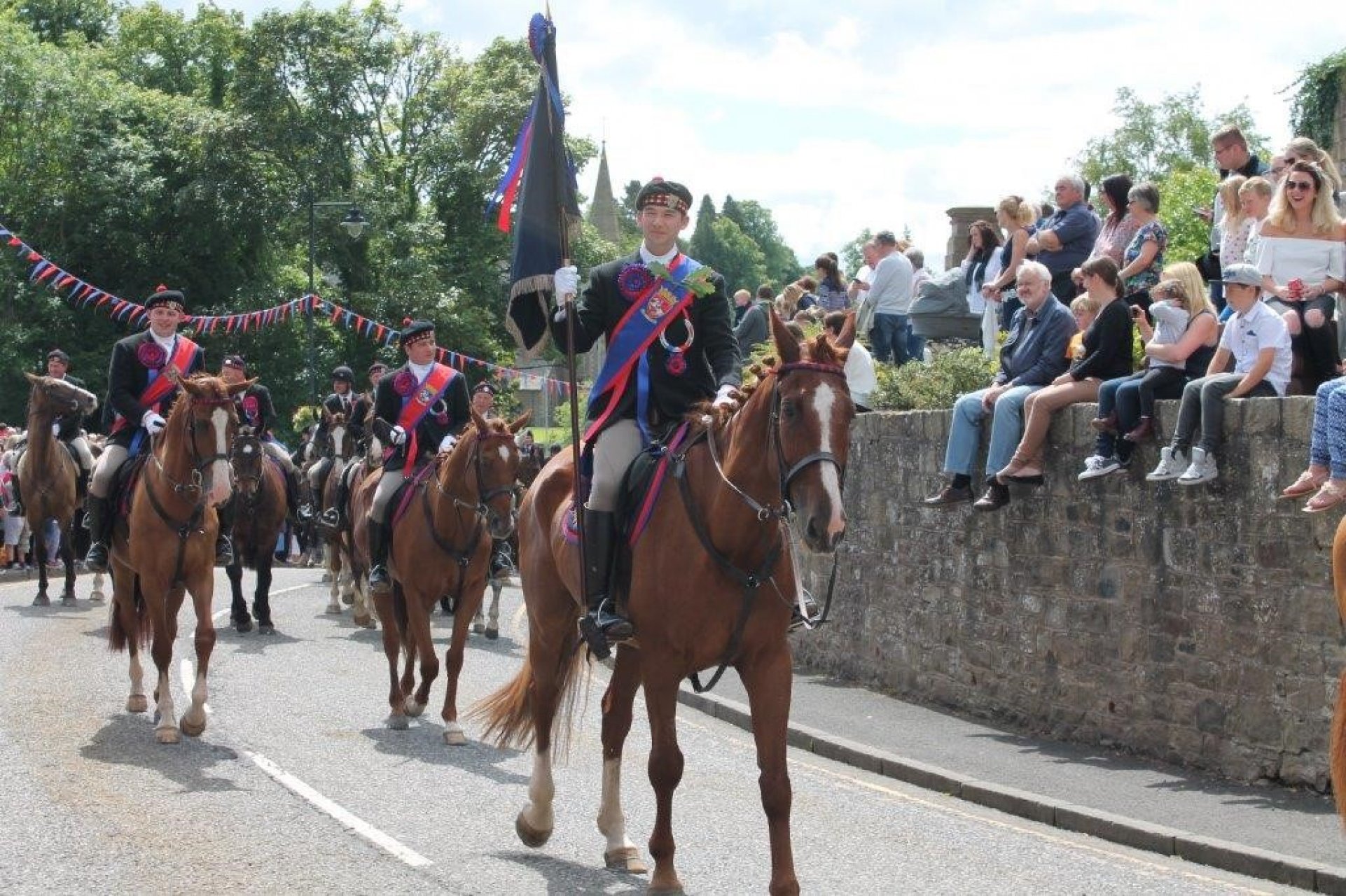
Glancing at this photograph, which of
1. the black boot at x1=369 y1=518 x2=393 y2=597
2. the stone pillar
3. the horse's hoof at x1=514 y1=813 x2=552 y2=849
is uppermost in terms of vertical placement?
the stone pillar

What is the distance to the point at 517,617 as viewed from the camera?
23.1 meters

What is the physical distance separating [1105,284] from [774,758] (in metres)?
6.02

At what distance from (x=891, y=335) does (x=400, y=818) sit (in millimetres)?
11459

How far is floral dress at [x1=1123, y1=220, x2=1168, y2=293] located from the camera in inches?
Result: 539

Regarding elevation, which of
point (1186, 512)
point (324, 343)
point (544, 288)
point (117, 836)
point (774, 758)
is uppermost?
point (324, 343)

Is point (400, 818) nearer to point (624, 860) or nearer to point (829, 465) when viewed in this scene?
point (624, 860)

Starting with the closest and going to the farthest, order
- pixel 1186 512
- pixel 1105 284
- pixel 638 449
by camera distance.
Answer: pixel 638 449
pixel 1186 512
pixel 1105 284

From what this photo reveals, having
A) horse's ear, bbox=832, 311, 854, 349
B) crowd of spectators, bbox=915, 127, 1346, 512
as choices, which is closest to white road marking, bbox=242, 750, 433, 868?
horse's ear, bbox=832, 311, 854, 349

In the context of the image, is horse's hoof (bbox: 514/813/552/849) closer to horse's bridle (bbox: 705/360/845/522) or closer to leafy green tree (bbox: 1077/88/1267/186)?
horse's bridle (bbox: 705/360/845/522)

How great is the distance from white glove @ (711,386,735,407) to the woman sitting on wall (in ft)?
15.7

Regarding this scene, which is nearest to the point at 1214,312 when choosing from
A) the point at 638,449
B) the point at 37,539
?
the point at 638,449

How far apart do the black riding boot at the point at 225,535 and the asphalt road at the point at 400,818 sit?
116 cm

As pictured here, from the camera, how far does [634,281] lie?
8586 mm

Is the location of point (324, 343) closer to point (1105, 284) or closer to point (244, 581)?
point (244, 581)
